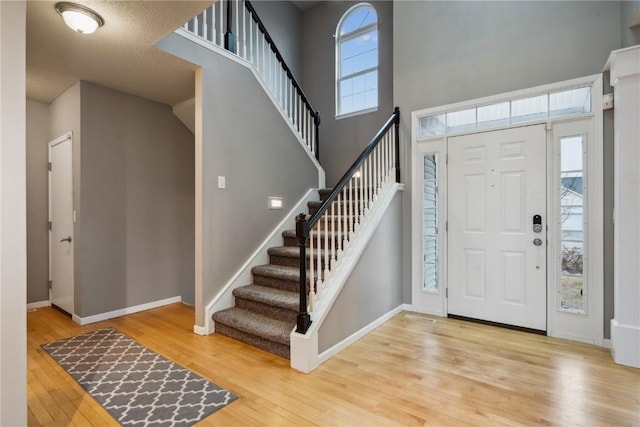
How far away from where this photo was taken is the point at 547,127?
3.08m

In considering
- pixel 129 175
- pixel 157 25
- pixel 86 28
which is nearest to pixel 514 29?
pixel 157 25

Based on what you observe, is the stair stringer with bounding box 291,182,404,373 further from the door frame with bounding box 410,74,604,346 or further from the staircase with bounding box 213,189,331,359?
the door frame with bounding box 410,74,604,346

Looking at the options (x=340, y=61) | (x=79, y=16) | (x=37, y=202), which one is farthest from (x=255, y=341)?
(x=340, y=61)

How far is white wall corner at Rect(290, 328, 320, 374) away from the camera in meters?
2.41

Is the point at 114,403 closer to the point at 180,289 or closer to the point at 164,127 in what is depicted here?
the point at 180,289

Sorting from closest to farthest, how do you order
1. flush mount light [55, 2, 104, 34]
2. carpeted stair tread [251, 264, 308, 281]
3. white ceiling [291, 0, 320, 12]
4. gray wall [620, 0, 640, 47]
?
1. flush mount light [55, 2, 104, 34]
2. gray wall [620, 0, 640, 47]
3. carpeted stair tread [251, 264, 308, 281]
4. white ceiling [291, 0, 320, 12]

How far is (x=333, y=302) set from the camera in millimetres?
2688

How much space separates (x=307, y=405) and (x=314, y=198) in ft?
9.98

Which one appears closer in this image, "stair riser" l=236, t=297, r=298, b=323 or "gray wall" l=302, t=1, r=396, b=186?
"stair riser" l=236, t=297, r=298, b=323

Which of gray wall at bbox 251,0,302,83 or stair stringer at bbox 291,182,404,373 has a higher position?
gray wall at bbox 251,0,302,83

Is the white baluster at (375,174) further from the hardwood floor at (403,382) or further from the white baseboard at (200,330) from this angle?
the white baseboard at (200,330)

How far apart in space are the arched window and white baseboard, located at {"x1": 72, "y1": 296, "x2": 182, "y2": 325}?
3929 millimetres

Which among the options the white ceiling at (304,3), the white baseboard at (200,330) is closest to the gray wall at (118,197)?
the white baseboard at (200,330)

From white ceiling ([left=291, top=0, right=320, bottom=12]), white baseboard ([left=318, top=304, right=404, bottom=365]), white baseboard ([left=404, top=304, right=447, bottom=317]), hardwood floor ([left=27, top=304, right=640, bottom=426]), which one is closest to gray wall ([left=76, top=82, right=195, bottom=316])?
hardwood floor ([left=27, top=304, right=640, bottom=426])
